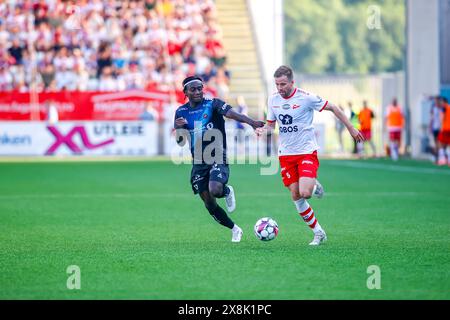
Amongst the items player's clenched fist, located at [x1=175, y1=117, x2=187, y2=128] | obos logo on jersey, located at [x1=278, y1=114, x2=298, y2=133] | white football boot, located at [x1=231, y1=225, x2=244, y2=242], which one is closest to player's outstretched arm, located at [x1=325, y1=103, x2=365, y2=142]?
obos logo on jersey, located at [x1=278, y1=114, x2=298, y2=133]

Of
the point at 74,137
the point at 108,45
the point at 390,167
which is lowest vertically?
the point at 390,167

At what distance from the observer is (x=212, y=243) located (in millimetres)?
11867

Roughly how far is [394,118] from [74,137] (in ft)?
38.5

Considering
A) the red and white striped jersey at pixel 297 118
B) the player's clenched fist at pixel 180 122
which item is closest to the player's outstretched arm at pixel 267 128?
the red and white striped jersey at pixel 297 118

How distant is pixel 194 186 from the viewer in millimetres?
11859

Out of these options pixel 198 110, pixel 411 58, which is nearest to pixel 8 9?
pixel 411 58

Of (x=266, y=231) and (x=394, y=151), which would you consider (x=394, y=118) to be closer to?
(x=394, y=151)

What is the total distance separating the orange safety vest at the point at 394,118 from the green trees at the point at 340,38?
2051 inches

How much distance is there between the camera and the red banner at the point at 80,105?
1359 inches

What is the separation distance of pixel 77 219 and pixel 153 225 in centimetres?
157

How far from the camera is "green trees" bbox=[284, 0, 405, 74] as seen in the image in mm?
87312

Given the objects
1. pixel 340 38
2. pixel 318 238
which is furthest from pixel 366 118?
pixel 340 38

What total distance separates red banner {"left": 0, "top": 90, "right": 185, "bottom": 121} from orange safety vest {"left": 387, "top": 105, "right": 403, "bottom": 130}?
7694 mm
